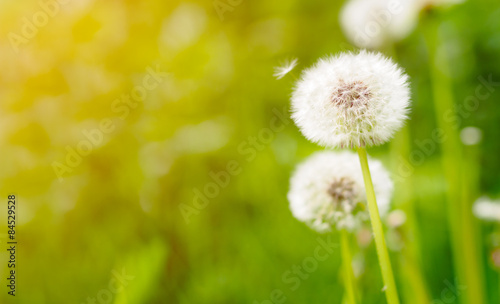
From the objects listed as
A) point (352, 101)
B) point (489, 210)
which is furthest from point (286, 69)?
point (489, 210)

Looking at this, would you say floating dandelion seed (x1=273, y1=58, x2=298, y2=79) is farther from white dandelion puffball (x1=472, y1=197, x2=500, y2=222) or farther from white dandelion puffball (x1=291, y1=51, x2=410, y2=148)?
white dandelion puffball (x1=472, y1=197, x2=500, y2=222)

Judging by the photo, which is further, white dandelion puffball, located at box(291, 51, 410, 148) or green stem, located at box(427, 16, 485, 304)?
green stem, located at box(427, 16, 485, 304)

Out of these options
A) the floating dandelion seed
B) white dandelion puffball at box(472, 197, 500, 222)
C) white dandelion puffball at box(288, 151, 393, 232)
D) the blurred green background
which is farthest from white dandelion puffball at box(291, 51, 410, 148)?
the blurred green background

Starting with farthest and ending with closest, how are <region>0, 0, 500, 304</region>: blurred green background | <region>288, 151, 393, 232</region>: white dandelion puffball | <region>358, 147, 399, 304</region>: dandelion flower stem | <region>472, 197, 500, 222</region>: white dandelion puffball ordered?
A: <region>0, 0, 500, 304</region>: blurred green background, <region>472, 197, 500, 222</region>: white dandelion puffball, <region>288, 151, 393, 232</region>: white dandelion puffball, <region>358, 147, 399, 304</region>: dandelion flower stem

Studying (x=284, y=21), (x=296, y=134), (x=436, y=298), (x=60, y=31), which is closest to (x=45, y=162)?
(x=60, y=31)

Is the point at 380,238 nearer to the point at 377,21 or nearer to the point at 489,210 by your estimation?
the point at 489,210

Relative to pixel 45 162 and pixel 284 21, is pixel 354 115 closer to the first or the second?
pixel 45 162
